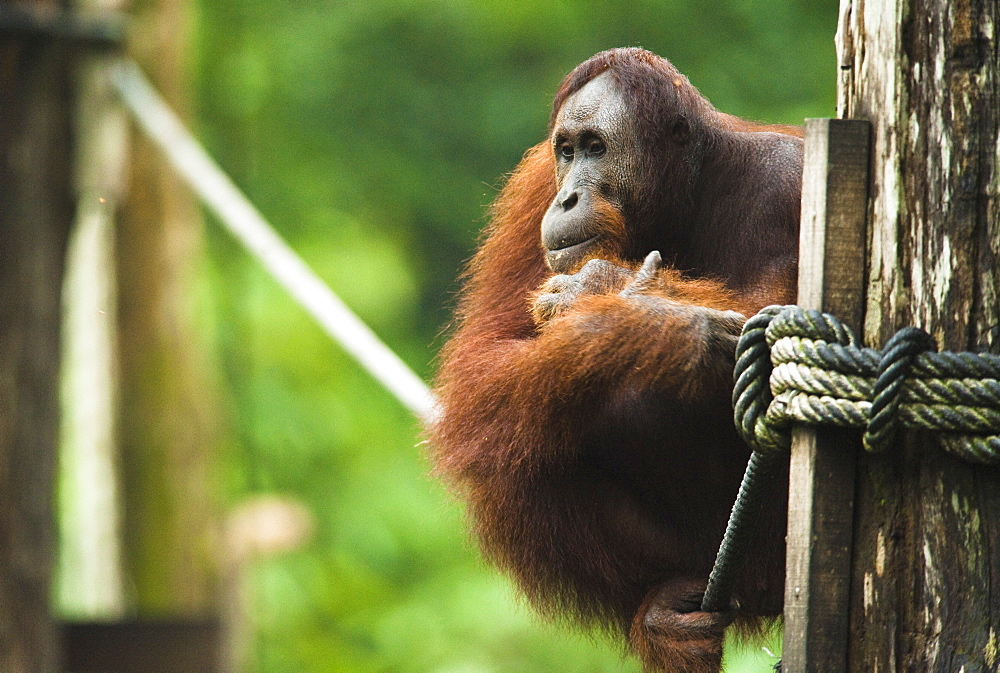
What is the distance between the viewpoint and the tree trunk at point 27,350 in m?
3.47

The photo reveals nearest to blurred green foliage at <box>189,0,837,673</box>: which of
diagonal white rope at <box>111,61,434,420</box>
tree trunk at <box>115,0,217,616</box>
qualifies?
tree trunk at <box>115,0,217,616</box>

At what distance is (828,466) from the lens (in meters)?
1.61

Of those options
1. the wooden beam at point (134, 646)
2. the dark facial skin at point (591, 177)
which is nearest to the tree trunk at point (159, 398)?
the wooden beam at point (134, 646)

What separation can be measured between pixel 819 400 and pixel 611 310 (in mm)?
668

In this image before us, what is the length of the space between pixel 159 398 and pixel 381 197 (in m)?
4.59

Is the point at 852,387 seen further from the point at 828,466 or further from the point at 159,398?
the point at 159,398

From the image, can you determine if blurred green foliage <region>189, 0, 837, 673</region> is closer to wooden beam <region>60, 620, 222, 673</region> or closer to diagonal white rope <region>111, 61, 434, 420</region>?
diagonal white rope <region>111, 61, 434, 420</region>

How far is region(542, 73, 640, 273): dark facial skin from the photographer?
2.55 m

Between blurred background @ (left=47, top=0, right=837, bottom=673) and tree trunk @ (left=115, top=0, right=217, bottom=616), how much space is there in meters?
0.01

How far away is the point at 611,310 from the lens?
2213mm

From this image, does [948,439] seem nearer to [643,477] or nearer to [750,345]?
[750,345]

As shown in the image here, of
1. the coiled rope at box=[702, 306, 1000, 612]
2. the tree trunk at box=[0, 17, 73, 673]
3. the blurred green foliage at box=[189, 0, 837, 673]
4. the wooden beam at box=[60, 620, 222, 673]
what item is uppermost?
the blurred green foliage at box=[189, 0, 837, 673]

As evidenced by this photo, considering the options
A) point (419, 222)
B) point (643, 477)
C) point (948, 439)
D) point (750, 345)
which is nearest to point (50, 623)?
point (643, 477)

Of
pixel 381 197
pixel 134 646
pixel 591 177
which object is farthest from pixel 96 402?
pixel 381 197
